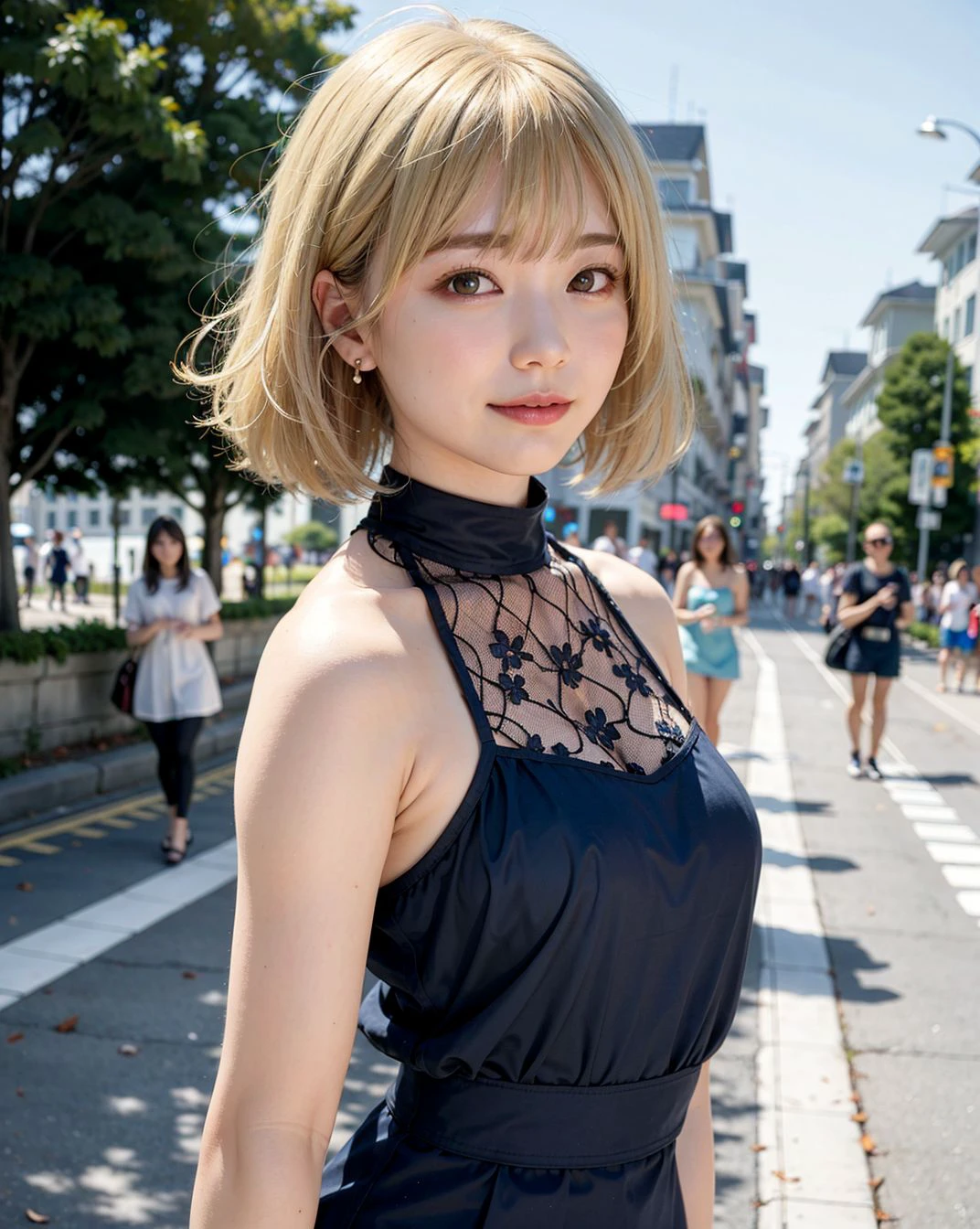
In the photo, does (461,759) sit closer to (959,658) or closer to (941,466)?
(959,658)

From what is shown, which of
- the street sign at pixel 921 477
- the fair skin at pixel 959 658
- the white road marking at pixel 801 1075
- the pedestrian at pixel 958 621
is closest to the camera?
the white road marking at pixel 801 1075

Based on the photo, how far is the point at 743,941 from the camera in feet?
4.75

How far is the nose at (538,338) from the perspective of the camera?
1.31m

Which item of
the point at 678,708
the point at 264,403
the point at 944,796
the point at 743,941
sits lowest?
the point at 944,796

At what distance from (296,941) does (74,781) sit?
9019 mm

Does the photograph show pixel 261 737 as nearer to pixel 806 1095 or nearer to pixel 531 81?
pixel 531 81

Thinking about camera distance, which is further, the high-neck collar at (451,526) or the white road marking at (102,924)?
the white road marking at (102,924)

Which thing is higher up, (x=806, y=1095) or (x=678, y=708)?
(x=678, y=708)

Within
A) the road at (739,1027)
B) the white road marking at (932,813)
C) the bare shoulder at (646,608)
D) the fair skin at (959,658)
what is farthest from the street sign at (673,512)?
the bare shoulder at (646,608)

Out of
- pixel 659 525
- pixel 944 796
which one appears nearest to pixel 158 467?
pixel 944 796

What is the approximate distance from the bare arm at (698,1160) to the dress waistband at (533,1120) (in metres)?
0.20

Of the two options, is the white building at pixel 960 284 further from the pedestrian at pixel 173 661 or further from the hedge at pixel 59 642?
the pedestrian at pixel 173 661

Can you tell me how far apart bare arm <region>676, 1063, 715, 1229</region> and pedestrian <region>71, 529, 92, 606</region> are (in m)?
31.7

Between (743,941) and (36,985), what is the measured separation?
16.0 ft
